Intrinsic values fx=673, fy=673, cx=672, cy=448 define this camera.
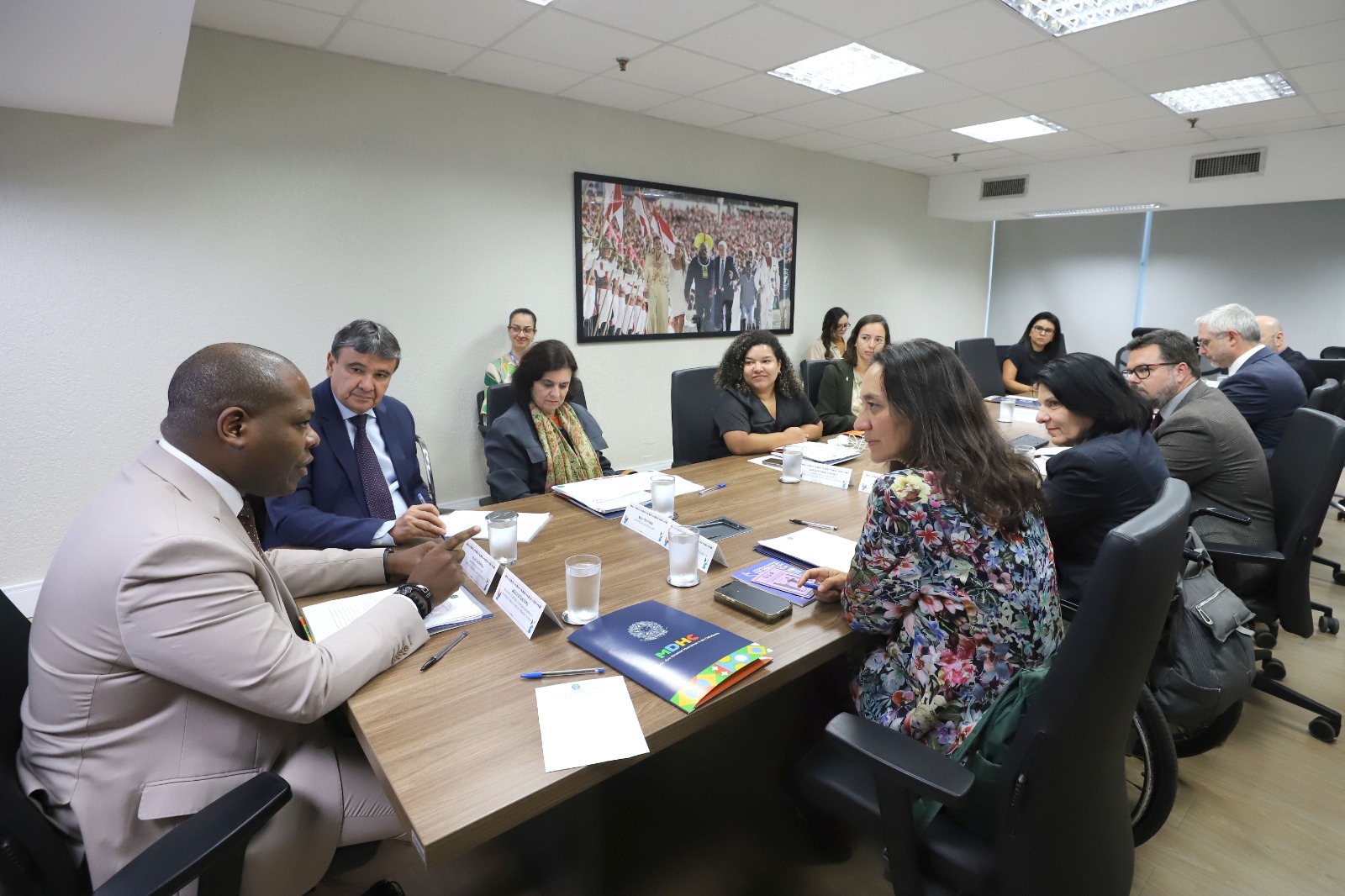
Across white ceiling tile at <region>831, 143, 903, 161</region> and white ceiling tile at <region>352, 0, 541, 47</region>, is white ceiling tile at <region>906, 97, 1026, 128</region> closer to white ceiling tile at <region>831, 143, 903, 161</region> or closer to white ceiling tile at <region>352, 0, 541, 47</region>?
white ceiling tile at <region>831, 143, 903, 161</region>

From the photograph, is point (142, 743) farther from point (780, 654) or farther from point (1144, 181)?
point (1144, 181)

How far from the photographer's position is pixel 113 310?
3062 mm

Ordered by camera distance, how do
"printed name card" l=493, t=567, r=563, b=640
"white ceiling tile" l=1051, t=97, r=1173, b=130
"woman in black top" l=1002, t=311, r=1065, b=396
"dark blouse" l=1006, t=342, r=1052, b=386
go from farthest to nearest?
"dark blouse" l=1006, t=342, r=1052, b=386 → "woman in black top" l=1002, t=311, r=1065, b=396 → "white ceiling tile" l=1051, t=97, r=1173, b=130 → "printed name card" l=493, t=567, r=563, b=640

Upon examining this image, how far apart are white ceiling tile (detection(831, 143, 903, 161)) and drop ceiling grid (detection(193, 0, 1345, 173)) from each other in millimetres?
861

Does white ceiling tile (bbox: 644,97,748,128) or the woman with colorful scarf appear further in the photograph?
white ceiling tile (bbox: 644,97,748,128)

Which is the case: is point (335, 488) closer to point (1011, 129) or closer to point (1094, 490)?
point (1094, 490)

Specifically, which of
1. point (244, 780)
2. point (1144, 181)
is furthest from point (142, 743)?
point (1144, 181)

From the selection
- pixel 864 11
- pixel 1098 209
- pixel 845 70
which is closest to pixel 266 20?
pixel 864 11

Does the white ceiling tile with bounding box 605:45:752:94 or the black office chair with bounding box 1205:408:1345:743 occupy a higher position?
the white ceiling tile with bounding box 605:45:752:94

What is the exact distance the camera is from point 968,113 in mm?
4523

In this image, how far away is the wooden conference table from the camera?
0.85 m

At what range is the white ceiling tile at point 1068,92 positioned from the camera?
151 inches

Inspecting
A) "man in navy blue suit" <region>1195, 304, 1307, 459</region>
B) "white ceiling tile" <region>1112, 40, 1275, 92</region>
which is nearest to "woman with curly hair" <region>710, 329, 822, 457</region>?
"man in navy blue suit" <region>1195, 304, 1307, 459</region>

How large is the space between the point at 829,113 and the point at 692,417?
2.89 meters
